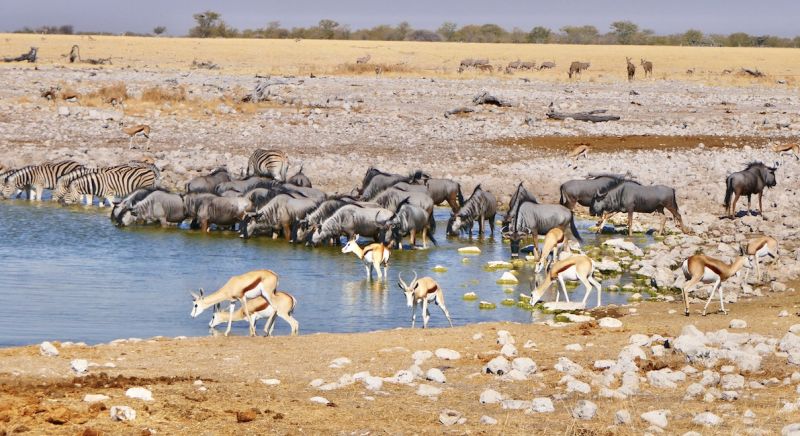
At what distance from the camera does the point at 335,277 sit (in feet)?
52.1

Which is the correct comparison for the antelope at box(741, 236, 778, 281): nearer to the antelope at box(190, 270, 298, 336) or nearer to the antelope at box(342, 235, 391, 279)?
the antelope at box(342, 235, 391, 279)

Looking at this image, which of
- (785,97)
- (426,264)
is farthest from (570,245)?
(785,97)

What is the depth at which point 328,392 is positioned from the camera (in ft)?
27.2

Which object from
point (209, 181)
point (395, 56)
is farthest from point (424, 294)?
point (395, 56)

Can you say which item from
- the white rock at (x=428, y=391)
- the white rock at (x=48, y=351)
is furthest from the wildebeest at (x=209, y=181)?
the white rock at (x=428, y=391)

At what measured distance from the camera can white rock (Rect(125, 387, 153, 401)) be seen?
764 centimetres

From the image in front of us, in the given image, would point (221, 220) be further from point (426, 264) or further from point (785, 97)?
point (785, 97)

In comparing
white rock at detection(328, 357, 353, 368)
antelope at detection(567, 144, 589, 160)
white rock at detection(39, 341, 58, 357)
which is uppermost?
white rock at detection(39, 341, 58, 357)

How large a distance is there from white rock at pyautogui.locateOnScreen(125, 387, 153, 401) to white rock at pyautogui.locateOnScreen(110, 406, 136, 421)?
49 centimetres

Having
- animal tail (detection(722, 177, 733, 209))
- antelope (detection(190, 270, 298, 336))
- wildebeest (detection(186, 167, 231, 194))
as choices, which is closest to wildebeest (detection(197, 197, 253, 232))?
wildebeest (detection(186, 167, 231, 194))

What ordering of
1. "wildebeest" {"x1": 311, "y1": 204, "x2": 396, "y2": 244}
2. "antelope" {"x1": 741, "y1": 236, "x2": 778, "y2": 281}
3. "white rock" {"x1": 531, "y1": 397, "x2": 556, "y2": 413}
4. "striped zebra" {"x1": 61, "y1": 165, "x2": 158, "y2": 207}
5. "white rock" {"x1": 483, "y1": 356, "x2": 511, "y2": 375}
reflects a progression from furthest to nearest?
"striped zebra" {"x1": 61, "y1": 165, "x2": 158, "y2": 207} → "wildebeest" {"x1": 311, "y1": 204, "x2": 396, "y2": 244} → "antelope" {"x1": 741, "y1": 236, "x2": 778, "y2": 281} → "white rock" {"x1": 483, "y1": 356, "x2": 511, "y2": 375} → "white rock" {"x1": 531, "y1": 397, "x2": 556, "y2": 413}

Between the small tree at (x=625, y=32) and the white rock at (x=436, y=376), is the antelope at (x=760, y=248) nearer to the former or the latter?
the white rock at (x=436, y=376)

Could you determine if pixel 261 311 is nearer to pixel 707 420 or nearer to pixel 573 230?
pixel 707 420

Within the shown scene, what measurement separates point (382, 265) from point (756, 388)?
27.9ft
